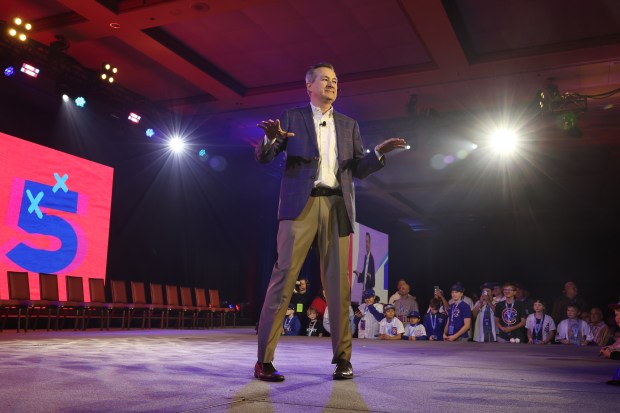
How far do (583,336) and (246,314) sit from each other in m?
7.26

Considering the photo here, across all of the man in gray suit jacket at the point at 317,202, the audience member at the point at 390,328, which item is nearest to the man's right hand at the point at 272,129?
the man in gray suit jacket at the point at 317,202

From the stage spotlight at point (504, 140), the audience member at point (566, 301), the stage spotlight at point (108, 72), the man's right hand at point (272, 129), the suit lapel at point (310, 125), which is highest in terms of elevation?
the stage spotlight at point (108, 72)

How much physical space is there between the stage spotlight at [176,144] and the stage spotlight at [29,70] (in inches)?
120

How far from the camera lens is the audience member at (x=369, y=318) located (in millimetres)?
8461

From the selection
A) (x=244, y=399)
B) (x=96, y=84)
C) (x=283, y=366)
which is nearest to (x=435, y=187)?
(x=96, y=84)

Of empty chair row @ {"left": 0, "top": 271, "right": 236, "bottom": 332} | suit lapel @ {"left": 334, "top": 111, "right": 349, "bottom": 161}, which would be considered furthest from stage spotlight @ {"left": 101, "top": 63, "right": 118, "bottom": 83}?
suit lapel @ {"left": 334, "top": 111, "right": 349, "bottom": 161}

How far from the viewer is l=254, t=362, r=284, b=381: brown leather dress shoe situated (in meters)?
2.00

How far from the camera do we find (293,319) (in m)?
8.50

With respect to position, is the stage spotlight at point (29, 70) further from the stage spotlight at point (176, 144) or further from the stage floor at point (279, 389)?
the stage floor at point (279, 389)

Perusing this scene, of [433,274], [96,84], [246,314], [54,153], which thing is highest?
[96,84]

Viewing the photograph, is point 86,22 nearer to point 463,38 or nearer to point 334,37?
point 334,37

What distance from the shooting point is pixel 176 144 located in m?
10.1

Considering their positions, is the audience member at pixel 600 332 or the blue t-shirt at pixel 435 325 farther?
the blue t-shirt at pixel 435 325

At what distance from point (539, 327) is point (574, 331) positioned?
45 cm
